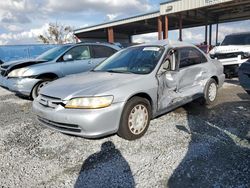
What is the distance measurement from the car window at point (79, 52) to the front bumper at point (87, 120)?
389cm

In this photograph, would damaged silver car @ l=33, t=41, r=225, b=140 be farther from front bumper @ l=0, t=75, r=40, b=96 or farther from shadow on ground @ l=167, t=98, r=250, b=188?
front bumper @ l=0, t=75, r=40, b=96

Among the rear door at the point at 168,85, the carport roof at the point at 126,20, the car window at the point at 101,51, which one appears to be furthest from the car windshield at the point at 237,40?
the carport roof at the point at 126,20

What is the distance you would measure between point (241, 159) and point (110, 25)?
79.8 feet

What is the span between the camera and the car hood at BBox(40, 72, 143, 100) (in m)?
3.69

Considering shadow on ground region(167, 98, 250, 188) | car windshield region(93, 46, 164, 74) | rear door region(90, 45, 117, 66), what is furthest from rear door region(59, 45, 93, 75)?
shadow on ground region(167, 98, 250, 188)

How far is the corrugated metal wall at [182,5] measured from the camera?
1629cm

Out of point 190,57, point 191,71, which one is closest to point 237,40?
point 190,57

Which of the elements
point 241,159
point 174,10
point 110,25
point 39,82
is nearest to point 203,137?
point 241,159

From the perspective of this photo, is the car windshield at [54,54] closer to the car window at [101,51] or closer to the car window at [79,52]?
the car window at [79,52]

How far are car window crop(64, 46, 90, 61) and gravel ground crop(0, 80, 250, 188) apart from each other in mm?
2874

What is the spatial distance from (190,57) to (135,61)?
52.3 inches

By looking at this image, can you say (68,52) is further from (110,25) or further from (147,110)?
(110,25)

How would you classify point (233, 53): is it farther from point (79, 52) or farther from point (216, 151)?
point (216, 151)

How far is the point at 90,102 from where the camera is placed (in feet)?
11.7
